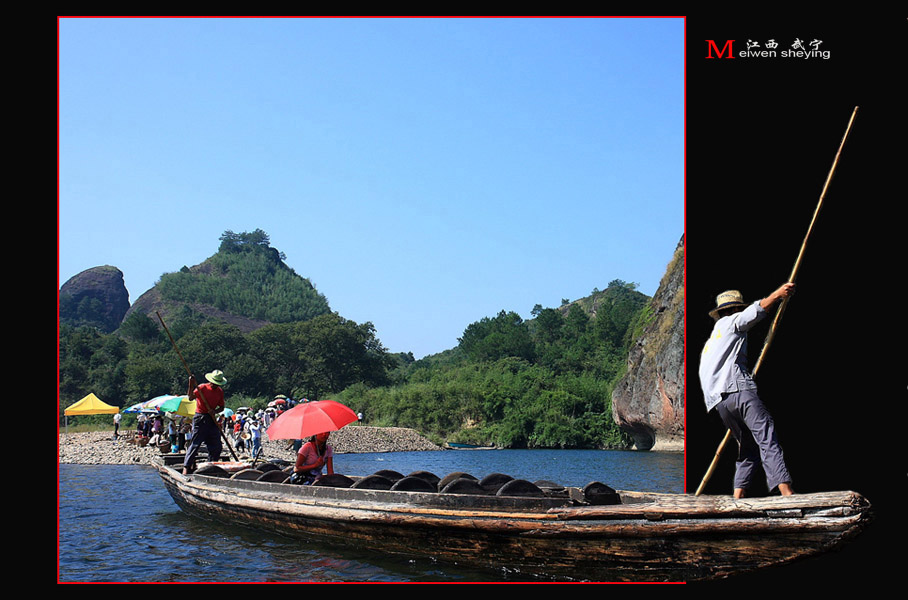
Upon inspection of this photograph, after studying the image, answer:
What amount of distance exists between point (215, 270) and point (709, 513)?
13633 centimetres

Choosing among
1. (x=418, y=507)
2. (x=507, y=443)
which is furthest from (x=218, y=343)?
(x=418, y=507)

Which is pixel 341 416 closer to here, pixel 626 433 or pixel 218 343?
pixel 626 433

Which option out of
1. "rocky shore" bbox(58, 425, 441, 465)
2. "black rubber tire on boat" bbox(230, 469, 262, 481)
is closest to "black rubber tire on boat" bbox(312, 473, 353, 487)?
"black rubber tire on boat" bbox(230, 469, 262, 481)

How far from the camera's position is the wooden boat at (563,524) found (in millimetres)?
5305

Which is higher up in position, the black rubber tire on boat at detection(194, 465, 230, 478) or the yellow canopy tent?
the black rubber tire on boat at detection(194, 465, 230, 478)

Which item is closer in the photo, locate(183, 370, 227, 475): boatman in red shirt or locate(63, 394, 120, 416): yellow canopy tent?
locate(183, 370, 227, 475): boatman in red shirt

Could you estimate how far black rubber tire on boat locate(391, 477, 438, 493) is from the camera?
26.9 ft

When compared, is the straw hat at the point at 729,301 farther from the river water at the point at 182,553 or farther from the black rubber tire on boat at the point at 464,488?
the black rubber tire on boat at the point at 464,488

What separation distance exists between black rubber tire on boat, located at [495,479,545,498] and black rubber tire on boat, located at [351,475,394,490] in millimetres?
1802

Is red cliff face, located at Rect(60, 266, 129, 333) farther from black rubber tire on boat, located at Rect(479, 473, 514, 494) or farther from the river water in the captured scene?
black rubber tire on boat, located at Rect(479, 473, 514, 494)

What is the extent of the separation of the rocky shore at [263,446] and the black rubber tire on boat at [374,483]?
632 cm

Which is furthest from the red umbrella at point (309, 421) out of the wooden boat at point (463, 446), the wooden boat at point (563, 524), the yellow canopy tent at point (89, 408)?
the wooden boat at point (463, 446)

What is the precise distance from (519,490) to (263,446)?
26.8 m

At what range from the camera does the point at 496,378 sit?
53.3 meters
